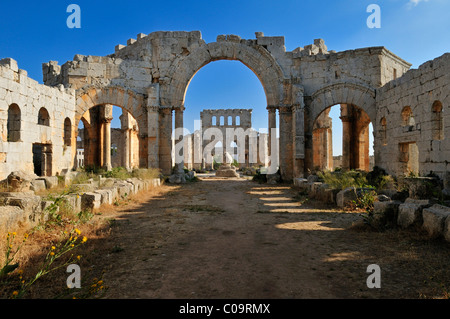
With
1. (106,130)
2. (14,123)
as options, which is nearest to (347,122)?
(106,130)

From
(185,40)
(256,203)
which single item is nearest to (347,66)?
(185,40)

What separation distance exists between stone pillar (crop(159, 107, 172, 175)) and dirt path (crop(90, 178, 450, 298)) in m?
9.06

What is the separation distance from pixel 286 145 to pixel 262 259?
11706 millimetres

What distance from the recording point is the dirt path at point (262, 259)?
2.80m

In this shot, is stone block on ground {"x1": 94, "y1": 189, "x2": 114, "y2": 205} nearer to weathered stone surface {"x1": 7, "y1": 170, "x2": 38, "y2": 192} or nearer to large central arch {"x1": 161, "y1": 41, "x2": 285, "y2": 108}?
weathered stone surface {"x1": 7, "y1": 170, "x2": 38, "y2": 192}

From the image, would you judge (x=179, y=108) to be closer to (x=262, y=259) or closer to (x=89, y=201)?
(x=89, y=201)

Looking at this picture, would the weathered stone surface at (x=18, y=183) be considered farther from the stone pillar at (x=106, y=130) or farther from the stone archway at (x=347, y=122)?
the stone archway at (x=347, y=122)

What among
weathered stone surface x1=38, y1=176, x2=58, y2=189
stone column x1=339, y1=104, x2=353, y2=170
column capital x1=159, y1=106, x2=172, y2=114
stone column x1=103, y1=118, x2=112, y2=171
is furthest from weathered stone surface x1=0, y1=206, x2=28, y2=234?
stone column x1=339, y1=104, x2=353, y2=170

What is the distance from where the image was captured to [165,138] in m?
15.2

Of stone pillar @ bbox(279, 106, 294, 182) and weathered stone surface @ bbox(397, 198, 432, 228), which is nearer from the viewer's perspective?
weathered stone surface @ bbox(397, 198, 432, 228)

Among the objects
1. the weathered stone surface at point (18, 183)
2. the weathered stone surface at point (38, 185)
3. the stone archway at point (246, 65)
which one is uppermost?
the stone archway at point (246, 65)

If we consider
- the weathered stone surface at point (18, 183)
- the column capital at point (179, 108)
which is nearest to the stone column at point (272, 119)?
the column capital at point (179, 108)

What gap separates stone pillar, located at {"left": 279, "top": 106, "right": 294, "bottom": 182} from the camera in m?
14.9

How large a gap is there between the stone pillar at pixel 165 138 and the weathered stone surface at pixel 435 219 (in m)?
12.4
